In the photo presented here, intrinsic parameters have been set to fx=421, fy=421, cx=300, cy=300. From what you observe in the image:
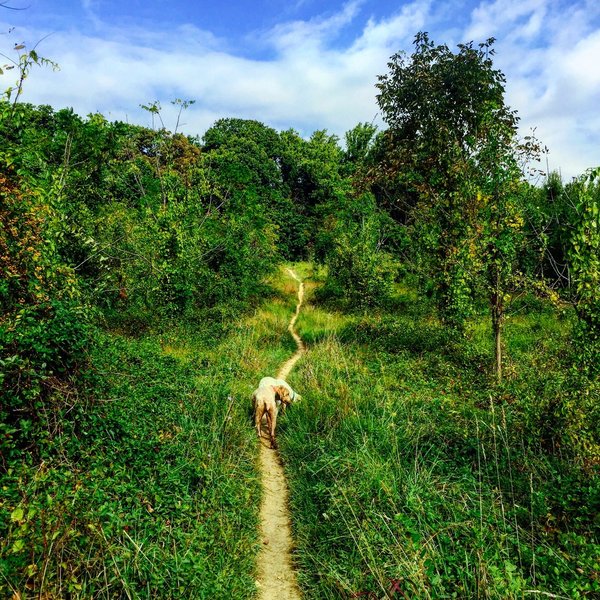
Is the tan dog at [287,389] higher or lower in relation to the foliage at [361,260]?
lower

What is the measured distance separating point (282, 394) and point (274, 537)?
11.8 ft

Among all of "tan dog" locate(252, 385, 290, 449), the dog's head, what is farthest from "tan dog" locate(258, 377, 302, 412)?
"tan dog" locate(252, 385, 290, 449)

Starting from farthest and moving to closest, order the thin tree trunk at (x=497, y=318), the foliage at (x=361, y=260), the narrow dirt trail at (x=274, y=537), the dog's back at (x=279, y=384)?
1. the foliage at (x=361, y=260)
2. the thin tree trunk at (x=497, y=318)
3. the dog's back at (x=279, y=384)
4. the narrow dirt trail at (x=274, y=537)

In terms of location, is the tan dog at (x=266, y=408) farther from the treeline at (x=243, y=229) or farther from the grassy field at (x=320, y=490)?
the treeline at (x=243, y=229)

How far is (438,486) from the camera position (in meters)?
5.76

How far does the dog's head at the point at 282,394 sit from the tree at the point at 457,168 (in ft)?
15.8

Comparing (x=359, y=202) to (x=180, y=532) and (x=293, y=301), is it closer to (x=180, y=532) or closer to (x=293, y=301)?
(x=293, y=301)

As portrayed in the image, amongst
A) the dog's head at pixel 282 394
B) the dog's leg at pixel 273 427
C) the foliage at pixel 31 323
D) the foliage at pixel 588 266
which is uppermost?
the foliage at pixel 588 266

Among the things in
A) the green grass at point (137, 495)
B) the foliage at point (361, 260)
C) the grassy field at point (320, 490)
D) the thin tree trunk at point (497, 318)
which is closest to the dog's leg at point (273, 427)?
the grassy field at point (320, 490)

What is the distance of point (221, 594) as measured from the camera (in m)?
4.21

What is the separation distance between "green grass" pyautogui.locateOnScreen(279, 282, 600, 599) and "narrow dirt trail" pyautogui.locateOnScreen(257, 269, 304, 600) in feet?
0.57

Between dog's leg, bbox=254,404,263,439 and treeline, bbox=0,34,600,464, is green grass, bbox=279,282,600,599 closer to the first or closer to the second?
dog's leg, bbox=254,404,263,439

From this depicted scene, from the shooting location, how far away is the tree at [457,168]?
9.34 meters

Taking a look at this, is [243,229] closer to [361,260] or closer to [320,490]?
[361,260]
